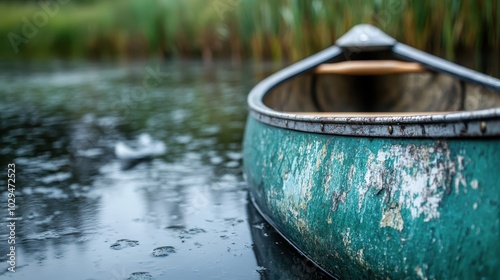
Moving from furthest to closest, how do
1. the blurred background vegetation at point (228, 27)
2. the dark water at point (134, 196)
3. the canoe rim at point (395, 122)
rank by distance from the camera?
the blurred background vegetation at point (228, 27), the dark water at point (134, 196), the canoe rim at point (395, 122)

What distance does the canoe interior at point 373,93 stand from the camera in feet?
15.9

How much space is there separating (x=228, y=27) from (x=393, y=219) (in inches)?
392

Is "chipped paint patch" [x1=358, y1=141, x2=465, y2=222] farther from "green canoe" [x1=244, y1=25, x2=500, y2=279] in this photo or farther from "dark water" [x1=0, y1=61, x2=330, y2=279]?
"dark water" [x1=0, y1=61, x2=330, y2=279]

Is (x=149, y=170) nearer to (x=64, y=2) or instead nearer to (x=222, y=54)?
(x=222, y=54)

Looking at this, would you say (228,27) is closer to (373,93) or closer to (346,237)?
(373,93)

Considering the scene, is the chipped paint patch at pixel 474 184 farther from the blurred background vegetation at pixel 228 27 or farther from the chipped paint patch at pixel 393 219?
the blurred background vegetation at pixel 228 27

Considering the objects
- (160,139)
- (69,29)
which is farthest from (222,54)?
(160,139)

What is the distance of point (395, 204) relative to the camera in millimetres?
2100

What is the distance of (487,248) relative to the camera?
1.80m

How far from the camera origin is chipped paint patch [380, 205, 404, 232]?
2069 millimetres

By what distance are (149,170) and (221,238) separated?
1.68 m

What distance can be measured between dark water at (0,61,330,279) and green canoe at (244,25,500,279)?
0.27m

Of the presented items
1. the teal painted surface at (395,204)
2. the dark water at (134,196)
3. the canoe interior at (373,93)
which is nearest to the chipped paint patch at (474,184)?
the teal painted surface at (395,204)

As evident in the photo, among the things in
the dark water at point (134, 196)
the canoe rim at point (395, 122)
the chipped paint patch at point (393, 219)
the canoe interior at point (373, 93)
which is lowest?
the dark water at point (134, 196)
